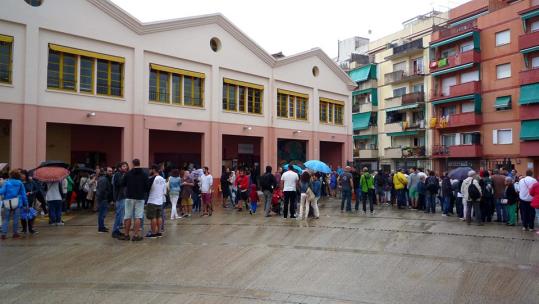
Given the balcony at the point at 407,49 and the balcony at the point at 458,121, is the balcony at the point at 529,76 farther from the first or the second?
the balcony at the point at 407,49

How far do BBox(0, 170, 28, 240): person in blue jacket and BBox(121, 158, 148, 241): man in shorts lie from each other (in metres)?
2.80

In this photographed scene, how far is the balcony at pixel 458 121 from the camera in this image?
36094mm

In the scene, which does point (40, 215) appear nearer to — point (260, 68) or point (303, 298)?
point (303, 298)

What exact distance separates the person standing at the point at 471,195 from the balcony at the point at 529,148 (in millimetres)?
21404

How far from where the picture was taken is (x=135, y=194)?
1014 centimetres

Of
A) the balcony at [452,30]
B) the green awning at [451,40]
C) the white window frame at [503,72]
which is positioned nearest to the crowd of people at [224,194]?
the white window frame at [503,72]

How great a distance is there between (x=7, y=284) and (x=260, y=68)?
20094 mm

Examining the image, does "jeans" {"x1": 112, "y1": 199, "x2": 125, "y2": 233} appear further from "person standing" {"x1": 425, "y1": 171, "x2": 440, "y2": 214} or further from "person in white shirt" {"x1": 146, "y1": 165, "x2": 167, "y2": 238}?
"person standing" {"x1": 425, "y1": 171, "x2": 440, "y2": 214}

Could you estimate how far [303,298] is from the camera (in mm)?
6285

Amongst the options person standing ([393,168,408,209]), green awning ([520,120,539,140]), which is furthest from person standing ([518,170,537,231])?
green awning ([520,120,539,140])

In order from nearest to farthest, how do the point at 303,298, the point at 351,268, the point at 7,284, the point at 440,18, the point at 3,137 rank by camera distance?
the point at 303,298
the point at 7,284
the point at 351,268
the point at 3,137
the point at 440,18

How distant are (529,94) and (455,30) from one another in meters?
9.46

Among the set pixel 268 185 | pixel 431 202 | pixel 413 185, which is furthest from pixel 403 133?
pixel 268 185

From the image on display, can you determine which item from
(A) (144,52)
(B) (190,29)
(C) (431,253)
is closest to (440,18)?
(B) (190,29)
